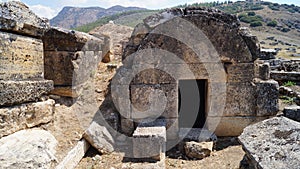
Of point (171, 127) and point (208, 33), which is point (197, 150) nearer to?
point (171, 127)

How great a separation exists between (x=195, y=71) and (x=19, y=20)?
13.5 ft

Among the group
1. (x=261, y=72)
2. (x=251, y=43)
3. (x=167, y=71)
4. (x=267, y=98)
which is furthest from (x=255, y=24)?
(x=167, y=71)

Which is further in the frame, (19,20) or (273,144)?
(273,144)

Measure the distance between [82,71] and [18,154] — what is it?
14.7 feet

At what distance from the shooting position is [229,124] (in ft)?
19.3

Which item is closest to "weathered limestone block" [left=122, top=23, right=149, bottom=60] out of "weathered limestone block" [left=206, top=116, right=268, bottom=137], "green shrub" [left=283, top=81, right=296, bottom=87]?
"weathered limestone block" [left=206, top=116, right=268, bottom=137]

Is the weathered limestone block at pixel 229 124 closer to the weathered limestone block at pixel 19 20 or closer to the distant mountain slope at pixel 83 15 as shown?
the weathered limestone block at pixel 19 20

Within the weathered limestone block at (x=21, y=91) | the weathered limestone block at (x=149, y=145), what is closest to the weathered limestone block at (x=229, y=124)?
the weathered limestone block at (x=149, y=145)

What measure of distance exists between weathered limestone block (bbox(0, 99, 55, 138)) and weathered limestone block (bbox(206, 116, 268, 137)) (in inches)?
157

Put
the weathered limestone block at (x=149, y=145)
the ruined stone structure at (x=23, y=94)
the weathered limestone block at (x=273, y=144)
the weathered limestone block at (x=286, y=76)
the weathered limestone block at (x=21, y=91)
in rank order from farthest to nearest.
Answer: the weathered limestone block at (x=286, y=76)
the weathered limestone block at (x=149, y=145)
the weathered limestone block at (x=273, y=144)
the weathered limestone block at (x=21, y=91)
the ruined stone structure at (x=23, y=94)

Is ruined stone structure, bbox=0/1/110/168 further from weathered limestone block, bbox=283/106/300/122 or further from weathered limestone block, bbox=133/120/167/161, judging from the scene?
weathered limestone block, bbox=283/106/300/122

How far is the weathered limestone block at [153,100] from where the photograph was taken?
5621 millimetres

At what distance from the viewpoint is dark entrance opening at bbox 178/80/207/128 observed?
6.64 m

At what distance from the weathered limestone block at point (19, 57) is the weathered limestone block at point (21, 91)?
0.25 ft
